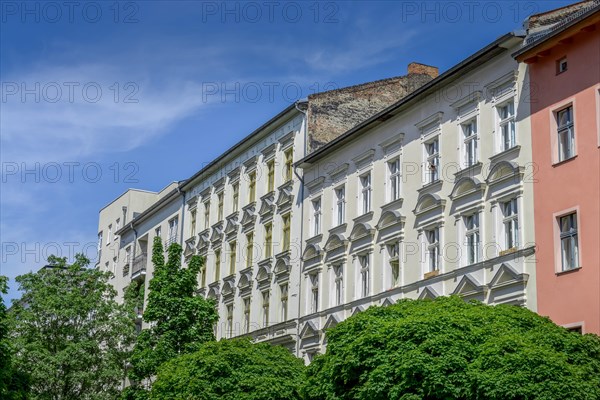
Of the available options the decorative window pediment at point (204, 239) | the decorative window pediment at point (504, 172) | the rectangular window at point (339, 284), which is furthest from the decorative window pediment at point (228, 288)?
the decorative window pediment at point (504, 172)

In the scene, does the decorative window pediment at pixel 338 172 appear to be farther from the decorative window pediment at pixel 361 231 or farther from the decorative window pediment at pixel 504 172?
the decorative window pediment at pixel 504 172

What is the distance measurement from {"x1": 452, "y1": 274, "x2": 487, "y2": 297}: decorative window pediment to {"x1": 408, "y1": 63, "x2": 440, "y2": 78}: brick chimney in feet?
58.1

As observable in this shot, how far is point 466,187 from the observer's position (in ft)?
99.1

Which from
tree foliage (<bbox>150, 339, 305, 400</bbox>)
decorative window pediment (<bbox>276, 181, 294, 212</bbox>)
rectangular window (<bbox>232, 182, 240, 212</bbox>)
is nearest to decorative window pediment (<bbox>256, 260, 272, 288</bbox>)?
decorative window pediment (<bbox>276, 181, 294, 212</bbox>)

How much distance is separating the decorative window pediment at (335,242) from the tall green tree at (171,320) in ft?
17.4

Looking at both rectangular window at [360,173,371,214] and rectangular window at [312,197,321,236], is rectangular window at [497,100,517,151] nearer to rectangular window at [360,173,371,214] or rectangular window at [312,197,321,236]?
rectangular window at [360,173,371,214]

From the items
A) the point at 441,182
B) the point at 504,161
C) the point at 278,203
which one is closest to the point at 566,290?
the point at 504,161

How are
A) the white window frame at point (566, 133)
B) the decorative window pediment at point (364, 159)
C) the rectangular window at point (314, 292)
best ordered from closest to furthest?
1. the white window frame at point (566, 133)
2. the decorative window pediment at point (364, 159)
3. the rectangular window at point (314, 292)

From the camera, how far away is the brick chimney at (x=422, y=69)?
4528cm

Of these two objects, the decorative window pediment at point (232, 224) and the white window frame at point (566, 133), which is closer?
the white window frame at point (566, 133)

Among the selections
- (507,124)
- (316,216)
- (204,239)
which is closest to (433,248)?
(507,124)

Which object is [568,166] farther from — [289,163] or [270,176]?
[270,176]

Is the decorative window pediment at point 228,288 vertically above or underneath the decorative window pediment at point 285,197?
underneath

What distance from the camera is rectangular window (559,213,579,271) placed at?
25705mm
